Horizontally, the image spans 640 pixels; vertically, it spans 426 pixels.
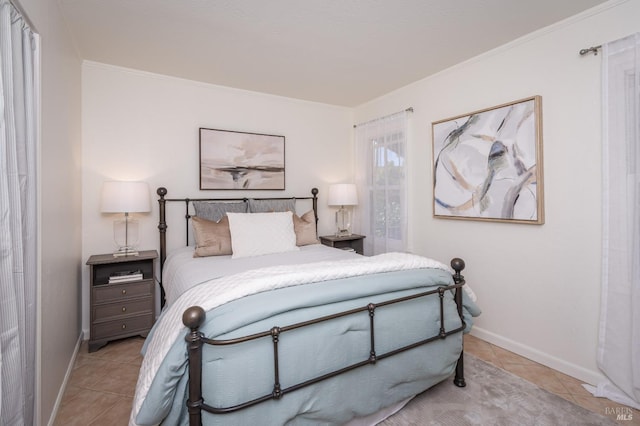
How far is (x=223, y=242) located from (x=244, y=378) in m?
1.71

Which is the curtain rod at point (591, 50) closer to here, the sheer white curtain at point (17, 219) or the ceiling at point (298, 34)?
the ceiling at point (298, 34)

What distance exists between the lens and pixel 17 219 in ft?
4.03

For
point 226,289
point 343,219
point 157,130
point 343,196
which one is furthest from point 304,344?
point 343,219

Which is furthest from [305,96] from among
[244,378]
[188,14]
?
[244,378]

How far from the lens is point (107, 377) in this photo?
7.41ft

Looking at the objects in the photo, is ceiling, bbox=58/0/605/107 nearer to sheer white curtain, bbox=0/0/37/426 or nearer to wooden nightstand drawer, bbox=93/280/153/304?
sheer white curtain, bbox=0/0/37/426

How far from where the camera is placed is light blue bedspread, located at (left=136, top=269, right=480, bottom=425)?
50.4 inches

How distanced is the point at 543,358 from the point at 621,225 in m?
1.15

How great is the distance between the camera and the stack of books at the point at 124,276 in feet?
8.94

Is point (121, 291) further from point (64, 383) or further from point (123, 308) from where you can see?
point (64, 383)

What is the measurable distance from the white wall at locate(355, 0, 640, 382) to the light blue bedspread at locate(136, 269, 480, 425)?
97 cm

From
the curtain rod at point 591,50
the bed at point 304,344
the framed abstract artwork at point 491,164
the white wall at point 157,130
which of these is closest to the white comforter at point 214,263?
the bed at point 304,344

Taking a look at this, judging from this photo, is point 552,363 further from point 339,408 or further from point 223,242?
point 223,242

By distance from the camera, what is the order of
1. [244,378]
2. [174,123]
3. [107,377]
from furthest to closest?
[174,123], [107,377], [244,378]
